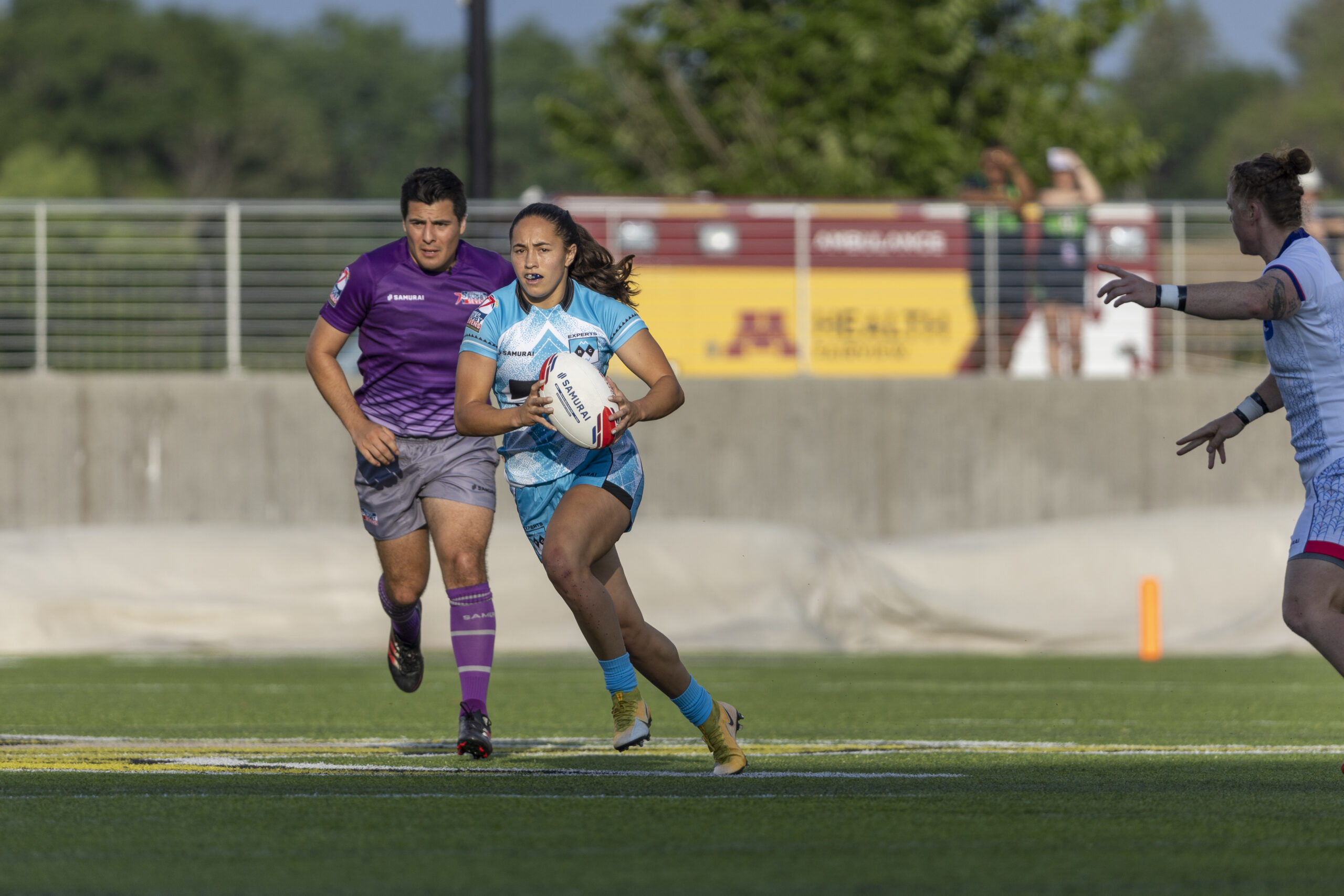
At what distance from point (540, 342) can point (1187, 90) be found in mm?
133627

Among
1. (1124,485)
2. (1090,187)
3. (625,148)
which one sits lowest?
(1124,485)

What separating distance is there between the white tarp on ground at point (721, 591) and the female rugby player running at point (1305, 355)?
9609 mm

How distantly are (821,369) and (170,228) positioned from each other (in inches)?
324

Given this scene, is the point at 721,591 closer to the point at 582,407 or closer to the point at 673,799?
the point at 582,407

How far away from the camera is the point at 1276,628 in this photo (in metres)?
16.3

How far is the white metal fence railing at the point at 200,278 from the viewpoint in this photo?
17797 mm

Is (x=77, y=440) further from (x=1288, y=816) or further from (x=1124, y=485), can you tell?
(x=1288, y=816)

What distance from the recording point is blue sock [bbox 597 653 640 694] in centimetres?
695

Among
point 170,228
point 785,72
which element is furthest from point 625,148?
point 170,228

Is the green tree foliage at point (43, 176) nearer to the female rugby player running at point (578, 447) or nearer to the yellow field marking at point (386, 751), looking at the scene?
the yellow field marking at point (386, 751)

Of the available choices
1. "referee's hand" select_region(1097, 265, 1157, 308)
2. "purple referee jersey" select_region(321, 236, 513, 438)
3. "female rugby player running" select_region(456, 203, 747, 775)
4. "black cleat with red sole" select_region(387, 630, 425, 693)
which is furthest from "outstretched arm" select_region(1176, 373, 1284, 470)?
"black cleat with red sole" select_region(387, 630, 425, 693)

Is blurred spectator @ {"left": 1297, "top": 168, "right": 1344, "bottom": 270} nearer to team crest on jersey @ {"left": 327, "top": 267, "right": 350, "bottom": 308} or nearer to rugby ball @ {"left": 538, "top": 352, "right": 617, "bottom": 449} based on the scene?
team crest on jersey @ {"left": 327, "top": 267, "right": 350, "bottom": 308}

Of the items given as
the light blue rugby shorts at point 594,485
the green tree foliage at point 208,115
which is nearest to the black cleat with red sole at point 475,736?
the light blue rugby shorts at point 594,485

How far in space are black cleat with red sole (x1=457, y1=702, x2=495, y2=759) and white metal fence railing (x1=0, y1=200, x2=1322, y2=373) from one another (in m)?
10.5
